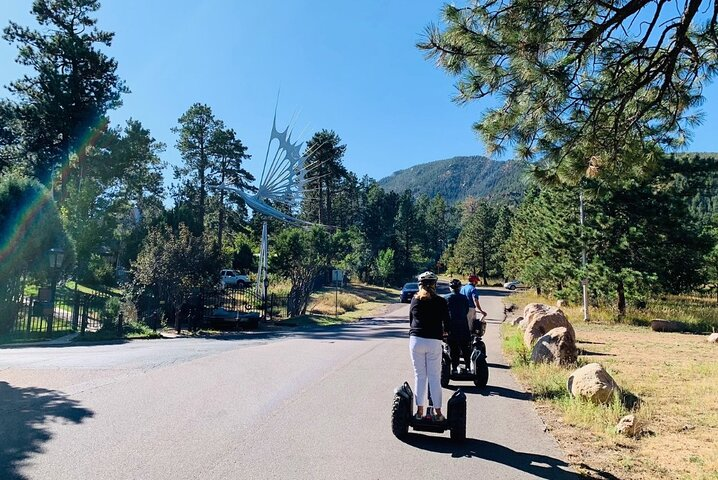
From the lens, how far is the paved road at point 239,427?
15.4 feet

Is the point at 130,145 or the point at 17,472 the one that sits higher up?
the point at 130,145

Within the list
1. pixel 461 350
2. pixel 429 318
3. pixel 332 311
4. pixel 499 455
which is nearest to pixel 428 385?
pixel 429 318

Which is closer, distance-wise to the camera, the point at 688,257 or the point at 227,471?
the point at 227,471

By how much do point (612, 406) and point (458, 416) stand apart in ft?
9.02

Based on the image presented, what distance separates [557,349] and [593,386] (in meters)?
3.39

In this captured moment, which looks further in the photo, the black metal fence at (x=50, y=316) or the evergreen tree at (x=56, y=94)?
the evergreen tree at (x=56, y=94)

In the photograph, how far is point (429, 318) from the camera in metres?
5.59

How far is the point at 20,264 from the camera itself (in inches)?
781

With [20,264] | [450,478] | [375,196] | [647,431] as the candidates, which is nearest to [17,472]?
[450,478]

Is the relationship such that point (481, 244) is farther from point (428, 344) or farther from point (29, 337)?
point (428, 344)

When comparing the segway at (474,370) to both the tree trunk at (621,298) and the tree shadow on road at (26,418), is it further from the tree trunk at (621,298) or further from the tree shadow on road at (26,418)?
the tree trunk at (621,298)

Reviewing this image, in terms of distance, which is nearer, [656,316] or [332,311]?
A: [656,316]

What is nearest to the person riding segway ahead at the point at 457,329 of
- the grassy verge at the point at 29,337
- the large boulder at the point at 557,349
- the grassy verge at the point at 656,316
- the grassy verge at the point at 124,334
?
the large boulder at the point at 557,349

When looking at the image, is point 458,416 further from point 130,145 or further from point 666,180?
point 130,145
